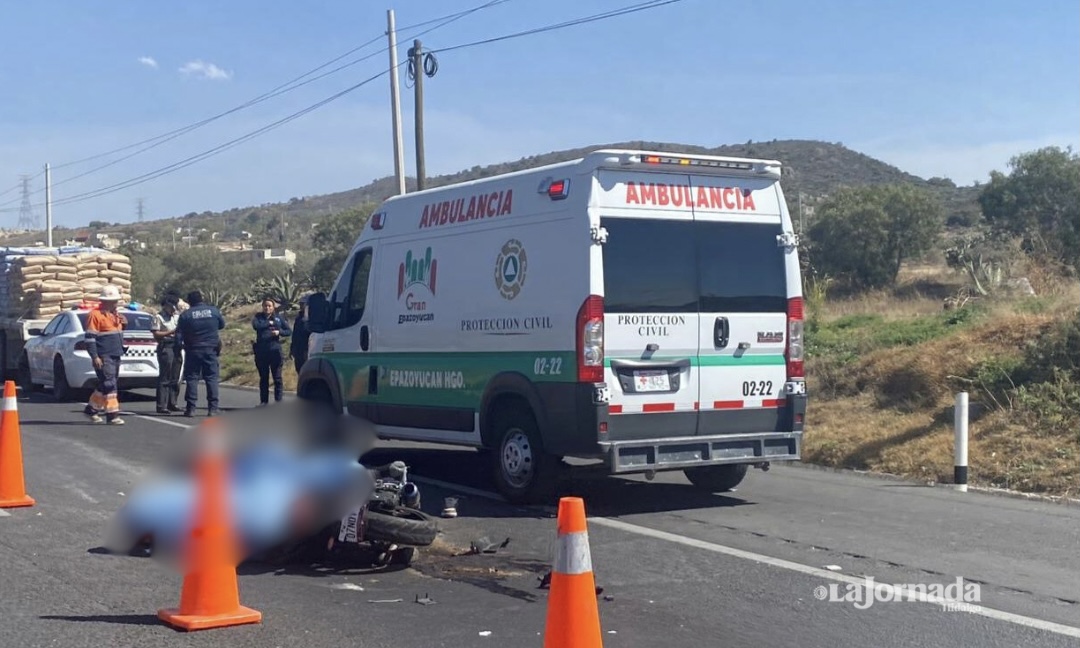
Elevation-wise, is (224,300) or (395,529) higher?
(224,300)

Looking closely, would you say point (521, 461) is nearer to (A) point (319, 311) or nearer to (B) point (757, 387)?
(B) point (757, 387)

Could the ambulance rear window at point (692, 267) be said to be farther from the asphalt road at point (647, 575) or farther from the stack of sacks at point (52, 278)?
the stack of sacks at point (52, 278)

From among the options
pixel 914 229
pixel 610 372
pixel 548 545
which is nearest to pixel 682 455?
pixel 610 372

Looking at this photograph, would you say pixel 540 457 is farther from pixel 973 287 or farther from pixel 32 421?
pixel 973 287

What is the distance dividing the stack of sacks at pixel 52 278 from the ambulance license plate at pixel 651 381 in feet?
53.8

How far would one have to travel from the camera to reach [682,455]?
31.0 feet

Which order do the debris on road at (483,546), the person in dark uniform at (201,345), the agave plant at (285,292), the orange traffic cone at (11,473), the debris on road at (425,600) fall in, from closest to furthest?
the debris on road at (425,600)
the debris on road at (483,546)
the orange traffic cone at (11,473)
the person in dark uniform at (201,345)
the agave plant at (285,292)

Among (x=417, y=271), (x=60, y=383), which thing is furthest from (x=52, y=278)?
(x=417, y=271)

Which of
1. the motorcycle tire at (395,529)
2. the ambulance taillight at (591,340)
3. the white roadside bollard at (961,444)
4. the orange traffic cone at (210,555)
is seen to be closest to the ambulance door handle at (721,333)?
the ambulance taillight at (591,340)

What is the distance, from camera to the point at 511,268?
990 centimetres

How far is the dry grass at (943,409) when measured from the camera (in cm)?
1147

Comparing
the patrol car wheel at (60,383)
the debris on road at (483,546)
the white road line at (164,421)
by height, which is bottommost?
the debris on road at (483,546)

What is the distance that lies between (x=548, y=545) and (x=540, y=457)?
137cm

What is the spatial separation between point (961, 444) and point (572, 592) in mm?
7143
